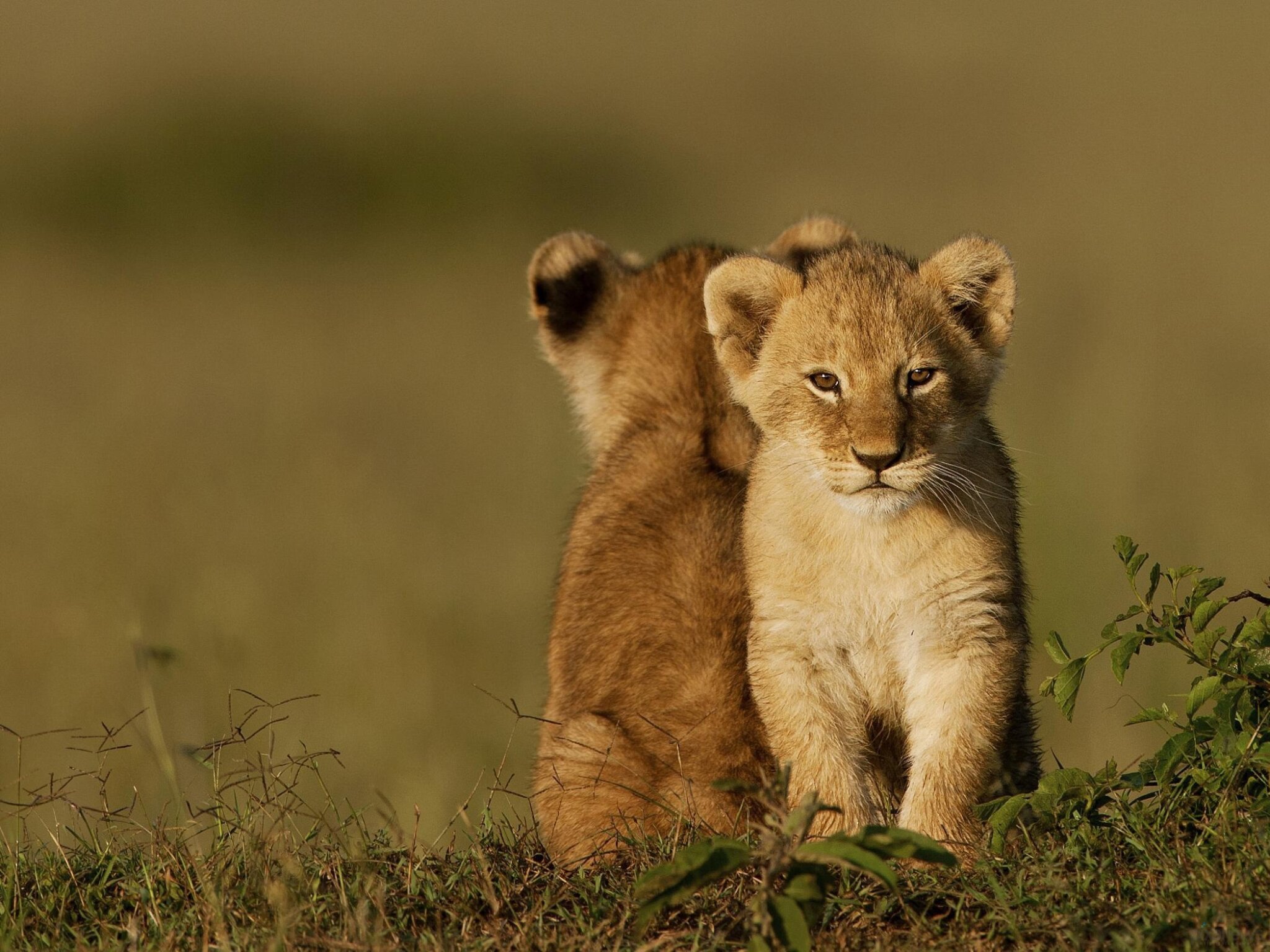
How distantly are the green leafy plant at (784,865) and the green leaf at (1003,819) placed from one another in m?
0.60

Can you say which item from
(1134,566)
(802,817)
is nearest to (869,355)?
(1134,566)

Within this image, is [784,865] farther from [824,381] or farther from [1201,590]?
[824,381]

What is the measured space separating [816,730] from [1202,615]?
0.98 meters

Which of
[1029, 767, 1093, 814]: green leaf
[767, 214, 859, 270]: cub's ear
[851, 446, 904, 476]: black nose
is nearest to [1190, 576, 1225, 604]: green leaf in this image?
[1029, 767, 1093, 814]: green leaf

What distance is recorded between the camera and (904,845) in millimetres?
3104

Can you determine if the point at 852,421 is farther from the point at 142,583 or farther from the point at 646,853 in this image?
the point at 142,583

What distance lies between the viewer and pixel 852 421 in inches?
162

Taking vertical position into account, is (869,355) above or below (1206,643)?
above

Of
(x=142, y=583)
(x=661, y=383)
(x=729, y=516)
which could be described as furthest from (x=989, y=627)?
(x=142, y=583)

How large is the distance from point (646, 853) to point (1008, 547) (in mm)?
1249

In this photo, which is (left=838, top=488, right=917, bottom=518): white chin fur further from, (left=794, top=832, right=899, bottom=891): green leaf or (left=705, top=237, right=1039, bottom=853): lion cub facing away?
(left=794, top=832, right=899, bottom=891): green leaf

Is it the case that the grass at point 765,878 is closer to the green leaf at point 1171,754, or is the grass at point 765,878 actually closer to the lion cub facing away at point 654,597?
the green leaf at point 1171,754

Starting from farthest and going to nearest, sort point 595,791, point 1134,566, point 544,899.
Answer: point 595,791 < point 1134,566 < point 544,899

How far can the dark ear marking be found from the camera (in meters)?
6.22
